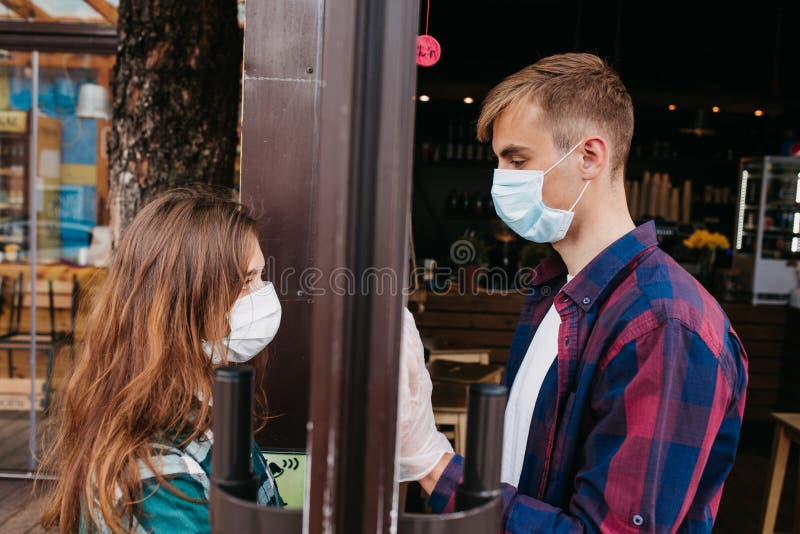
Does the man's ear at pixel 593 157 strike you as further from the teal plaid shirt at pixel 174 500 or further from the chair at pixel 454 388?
the chair at pixel 454 388

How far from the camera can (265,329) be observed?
4.75 feet

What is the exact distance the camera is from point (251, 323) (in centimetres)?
142

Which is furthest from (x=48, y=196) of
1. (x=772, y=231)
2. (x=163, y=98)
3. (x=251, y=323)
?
(x=772, y=231)

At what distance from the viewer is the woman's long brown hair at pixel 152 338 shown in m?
1.25

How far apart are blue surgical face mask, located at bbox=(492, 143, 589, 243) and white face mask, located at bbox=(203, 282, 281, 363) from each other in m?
0.59

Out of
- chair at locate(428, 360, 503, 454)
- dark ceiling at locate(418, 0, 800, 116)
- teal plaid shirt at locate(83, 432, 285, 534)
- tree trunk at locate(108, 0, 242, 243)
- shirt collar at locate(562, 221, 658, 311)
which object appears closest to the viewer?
teal plaid shirt at locate(83, 432, 285, 534)

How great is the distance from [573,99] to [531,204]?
248 mm

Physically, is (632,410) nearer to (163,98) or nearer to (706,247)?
(163,98)

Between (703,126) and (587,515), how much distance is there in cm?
753

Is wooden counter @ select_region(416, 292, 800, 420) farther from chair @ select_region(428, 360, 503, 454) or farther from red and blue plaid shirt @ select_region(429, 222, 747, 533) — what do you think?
red and blue plaid shirt @ select_region(429, 222, 747, 533)

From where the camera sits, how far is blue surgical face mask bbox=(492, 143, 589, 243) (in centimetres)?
149

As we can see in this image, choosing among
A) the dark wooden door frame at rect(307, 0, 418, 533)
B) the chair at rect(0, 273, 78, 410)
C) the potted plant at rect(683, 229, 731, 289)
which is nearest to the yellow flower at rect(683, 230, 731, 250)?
the potted plant at rect(683, 229, 731, 289)

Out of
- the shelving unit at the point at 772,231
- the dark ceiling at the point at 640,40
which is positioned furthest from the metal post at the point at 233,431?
the dark ceiling at the point at 640,40

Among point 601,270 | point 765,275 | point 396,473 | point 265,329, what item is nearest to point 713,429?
point 601,270
